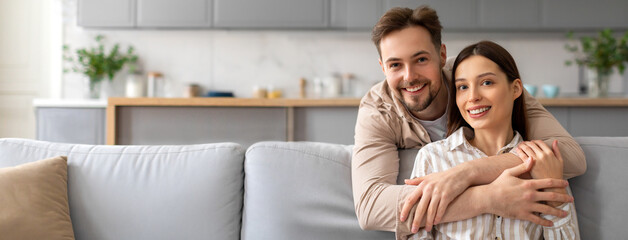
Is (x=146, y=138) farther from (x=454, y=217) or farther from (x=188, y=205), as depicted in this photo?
(x=454, y=217)

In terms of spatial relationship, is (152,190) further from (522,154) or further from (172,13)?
(172,13)

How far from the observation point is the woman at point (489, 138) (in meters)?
1.26

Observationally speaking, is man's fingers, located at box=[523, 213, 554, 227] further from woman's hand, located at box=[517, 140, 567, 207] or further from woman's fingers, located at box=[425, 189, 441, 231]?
woman's fingers, located at box=[425, 189, 441, 231]

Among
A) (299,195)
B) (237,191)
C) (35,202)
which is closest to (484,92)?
(299,195)

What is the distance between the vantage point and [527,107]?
158cm

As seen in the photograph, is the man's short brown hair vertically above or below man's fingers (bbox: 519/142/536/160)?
above

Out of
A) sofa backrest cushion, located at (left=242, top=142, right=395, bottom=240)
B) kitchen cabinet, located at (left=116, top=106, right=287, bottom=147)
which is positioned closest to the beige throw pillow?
sofa backrest cushion, located at (left=242, top=142, right=395, bottom=240)

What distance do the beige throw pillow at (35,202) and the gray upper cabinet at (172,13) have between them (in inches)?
102

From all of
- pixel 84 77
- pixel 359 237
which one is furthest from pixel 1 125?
pixel 359 237

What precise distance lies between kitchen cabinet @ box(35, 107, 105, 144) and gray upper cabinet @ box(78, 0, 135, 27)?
805mm

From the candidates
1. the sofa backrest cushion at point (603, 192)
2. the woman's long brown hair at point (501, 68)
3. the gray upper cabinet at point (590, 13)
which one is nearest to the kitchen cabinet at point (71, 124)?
the woman's long brown hair at point (501, 68)

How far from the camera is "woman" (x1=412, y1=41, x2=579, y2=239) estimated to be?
4.12 ft

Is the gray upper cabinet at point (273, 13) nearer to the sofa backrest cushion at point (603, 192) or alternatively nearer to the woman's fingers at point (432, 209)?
the sofa backrest cushion at point (603, 192)

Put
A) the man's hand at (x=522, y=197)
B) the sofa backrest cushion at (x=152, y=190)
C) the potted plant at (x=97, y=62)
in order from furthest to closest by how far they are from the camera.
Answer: the potted plant at (x=97, y=62)
the sofa backrest cushion at (x=152, y=190)
the man's hand at (x=522, y=197)
